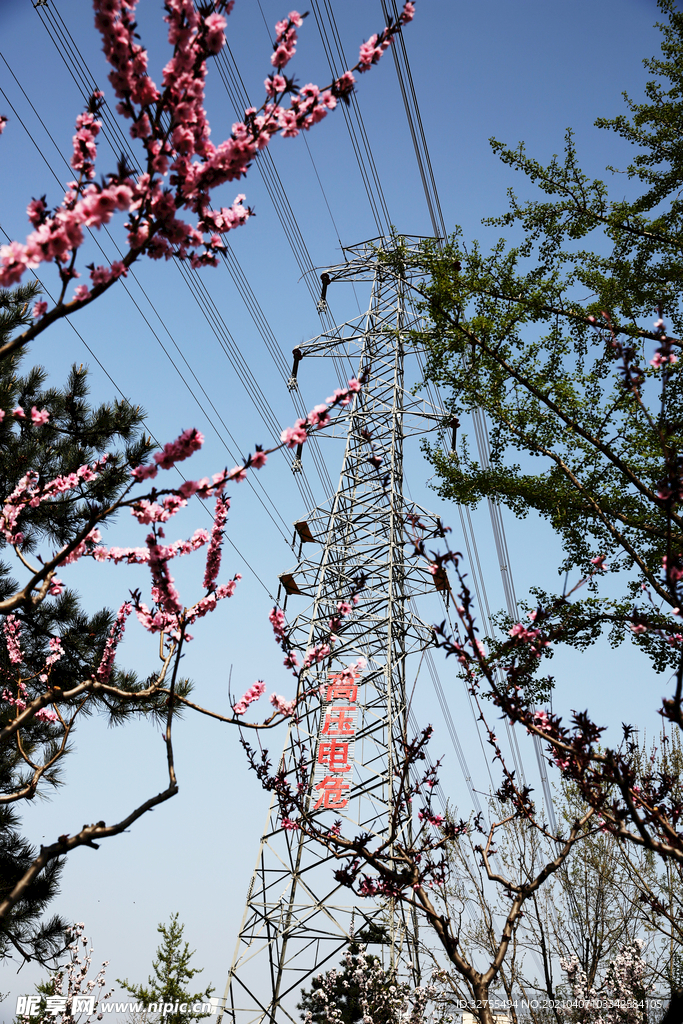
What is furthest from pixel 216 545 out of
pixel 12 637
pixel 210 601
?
pixel 12 637

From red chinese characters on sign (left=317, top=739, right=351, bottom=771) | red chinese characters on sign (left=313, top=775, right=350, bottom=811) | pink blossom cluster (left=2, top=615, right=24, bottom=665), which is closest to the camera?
pink blossom cluster (left=2, top=615, right=24, bottom=665)

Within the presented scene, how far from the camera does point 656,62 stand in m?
9.77

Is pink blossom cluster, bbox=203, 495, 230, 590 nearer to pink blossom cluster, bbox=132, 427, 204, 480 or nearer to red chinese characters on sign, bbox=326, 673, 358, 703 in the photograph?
pink blossom cluster, bbox=132, 427, 204, 480

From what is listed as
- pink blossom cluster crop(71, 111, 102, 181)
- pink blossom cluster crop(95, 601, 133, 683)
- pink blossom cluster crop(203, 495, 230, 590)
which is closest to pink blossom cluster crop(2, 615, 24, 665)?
pink blossom cluster crop(95, 601, 133, 683)

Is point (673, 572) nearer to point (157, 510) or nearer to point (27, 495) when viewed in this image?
point (157, 510)

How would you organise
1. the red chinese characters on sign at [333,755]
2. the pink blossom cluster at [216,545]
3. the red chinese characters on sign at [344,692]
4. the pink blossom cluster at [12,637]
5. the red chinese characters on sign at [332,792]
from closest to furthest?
the pink blossom cluster at [216,545], the pink blossom cluster at [12,637], the red chinese characters on sign at [332,792], the red chinese characters on sign at [333,755], the red chinese characters on sign at [344,692]

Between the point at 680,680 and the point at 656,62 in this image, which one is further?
the point at 656,62

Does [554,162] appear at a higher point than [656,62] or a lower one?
lower

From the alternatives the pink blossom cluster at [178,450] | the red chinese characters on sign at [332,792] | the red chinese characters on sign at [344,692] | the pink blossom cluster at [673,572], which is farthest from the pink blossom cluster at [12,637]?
the pink blossom cluster at [673,572]

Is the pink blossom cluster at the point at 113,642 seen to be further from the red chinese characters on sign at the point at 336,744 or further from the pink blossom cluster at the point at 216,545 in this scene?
the red chinese characters on sign at the point at 336,744

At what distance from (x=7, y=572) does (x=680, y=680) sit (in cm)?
593

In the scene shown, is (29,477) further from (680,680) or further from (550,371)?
(550,371)

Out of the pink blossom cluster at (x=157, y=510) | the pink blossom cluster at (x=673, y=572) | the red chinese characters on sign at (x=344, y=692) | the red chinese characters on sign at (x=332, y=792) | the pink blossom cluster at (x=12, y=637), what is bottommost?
the pink blossom cluster at (x=12, y=637)

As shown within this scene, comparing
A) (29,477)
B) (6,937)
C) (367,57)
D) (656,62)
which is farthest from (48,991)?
(656,62)
